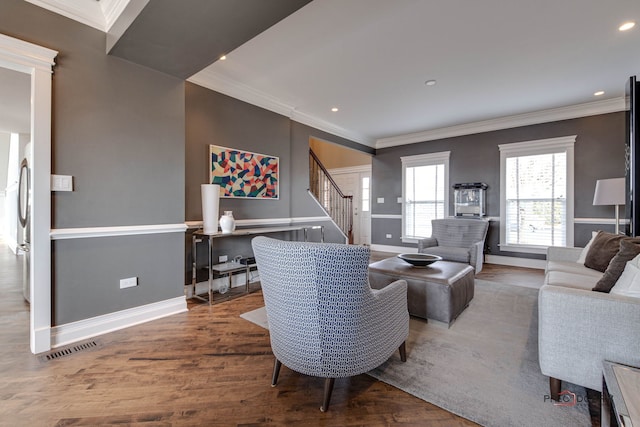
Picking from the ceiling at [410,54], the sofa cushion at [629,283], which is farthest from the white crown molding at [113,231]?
the sofa cushion at [629,283]

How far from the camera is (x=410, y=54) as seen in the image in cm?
304

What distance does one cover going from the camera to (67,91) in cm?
223

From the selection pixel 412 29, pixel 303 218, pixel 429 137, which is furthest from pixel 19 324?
pixel 429 137

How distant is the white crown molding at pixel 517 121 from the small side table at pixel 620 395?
5.00 meters

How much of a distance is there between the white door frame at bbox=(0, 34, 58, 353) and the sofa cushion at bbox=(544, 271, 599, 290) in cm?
397

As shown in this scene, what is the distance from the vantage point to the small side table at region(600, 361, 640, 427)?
98 cm

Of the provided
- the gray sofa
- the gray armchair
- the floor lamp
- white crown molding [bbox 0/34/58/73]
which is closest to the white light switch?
white crown molding [bbox 0/34/58/73]

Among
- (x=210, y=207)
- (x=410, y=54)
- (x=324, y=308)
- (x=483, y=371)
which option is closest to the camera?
(x=324, y=308)

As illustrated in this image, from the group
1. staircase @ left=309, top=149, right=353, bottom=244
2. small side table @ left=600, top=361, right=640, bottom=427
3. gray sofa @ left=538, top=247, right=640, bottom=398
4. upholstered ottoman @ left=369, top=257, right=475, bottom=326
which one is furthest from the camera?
staircase @ left=309, top=149, right=353, bottom=244

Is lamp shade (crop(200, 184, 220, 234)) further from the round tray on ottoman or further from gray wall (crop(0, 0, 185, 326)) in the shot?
the round tray on ottoman

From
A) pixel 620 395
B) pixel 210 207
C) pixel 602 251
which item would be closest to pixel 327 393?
pixel 620 395

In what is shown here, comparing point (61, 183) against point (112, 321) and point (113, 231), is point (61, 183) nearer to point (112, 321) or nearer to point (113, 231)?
point (113, 231)

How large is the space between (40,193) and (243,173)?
2104 millimetres

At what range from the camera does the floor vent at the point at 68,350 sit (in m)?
2.02
